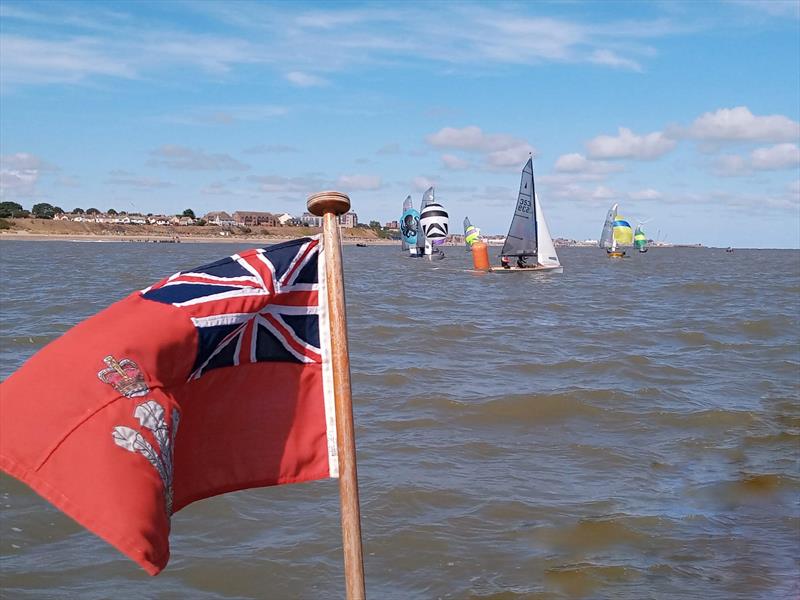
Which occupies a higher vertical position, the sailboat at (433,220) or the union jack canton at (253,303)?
the sailboat at (433,220)

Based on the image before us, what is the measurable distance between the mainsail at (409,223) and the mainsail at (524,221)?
103 ft

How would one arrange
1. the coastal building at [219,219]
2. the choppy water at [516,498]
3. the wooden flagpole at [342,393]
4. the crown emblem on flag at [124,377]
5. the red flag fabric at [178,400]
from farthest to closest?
the coastal building at [219,219], the choppy water at [516,498], the wooden flagpole at [342,393], the crown emblem on flag at [124,377], the red flag fabric at [178,400]

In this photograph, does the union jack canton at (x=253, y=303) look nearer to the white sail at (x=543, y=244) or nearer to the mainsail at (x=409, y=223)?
the white sail at (x=543, y=244)

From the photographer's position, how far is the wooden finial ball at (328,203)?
120 inches

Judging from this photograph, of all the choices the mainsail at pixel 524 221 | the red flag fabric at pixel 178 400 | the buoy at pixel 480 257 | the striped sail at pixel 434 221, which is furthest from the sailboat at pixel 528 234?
the red flag fabric at pixel 178 400

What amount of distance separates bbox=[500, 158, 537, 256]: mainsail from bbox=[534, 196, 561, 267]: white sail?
1.00ft

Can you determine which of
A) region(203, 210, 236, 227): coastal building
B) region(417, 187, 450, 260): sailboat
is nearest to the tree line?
region(203, 210, 236, 227): coastal building

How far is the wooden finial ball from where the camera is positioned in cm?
306

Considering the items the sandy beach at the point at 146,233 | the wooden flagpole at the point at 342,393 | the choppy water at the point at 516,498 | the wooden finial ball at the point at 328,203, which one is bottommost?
the choppy water at the point at 516,498

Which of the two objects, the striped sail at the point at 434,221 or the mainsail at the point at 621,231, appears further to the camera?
the mainsail at the point at 621,231

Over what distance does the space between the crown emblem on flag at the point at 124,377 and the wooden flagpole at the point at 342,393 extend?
29.1 inches

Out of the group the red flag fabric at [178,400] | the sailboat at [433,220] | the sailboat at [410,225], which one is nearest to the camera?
the red flag fabric at [178,400]

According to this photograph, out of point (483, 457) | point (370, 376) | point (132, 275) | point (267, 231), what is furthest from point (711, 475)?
point (267, 231)

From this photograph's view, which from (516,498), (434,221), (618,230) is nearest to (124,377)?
(516,498)
